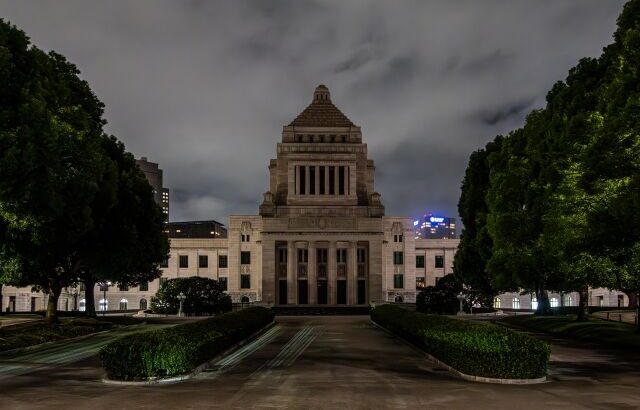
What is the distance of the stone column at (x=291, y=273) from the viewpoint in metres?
96.3

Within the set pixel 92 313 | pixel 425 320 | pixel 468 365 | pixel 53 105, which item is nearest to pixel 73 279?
pixel 92 313

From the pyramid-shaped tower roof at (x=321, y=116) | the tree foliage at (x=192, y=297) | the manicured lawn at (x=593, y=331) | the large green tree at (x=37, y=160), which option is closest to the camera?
the large green tree at (x=37, y=160)

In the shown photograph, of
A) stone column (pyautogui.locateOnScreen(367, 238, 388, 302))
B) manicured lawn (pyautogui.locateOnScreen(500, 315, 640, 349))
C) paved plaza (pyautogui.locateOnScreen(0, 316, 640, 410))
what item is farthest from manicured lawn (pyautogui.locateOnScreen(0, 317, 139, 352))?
stone column (pyautogui.locateOnScreen(367, 238, 388, 302))

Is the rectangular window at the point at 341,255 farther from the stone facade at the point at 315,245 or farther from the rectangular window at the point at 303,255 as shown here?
the rectangular window at the point at 303,255

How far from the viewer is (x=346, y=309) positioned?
84.2 metres

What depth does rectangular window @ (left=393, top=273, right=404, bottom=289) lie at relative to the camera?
108 metres

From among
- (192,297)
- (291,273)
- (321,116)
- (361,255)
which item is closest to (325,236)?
(291,273)

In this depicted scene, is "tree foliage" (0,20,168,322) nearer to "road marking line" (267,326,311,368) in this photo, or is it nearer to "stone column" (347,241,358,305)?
"road marking line" (267,326,311,368)

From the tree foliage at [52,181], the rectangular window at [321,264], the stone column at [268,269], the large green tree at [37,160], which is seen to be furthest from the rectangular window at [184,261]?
the large green tree at [37,160]

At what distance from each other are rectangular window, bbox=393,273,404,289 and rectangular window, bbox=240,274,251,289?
23733 millimetres

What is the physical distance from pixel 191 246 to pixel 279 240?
21.2 meters

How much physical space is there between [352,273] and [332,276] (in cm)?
298

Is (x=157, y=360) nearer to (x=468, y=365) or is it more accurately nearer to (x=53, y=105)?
(x=468, y=365)

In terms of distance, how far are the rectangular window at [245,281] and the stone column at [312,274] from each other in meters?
15.4
